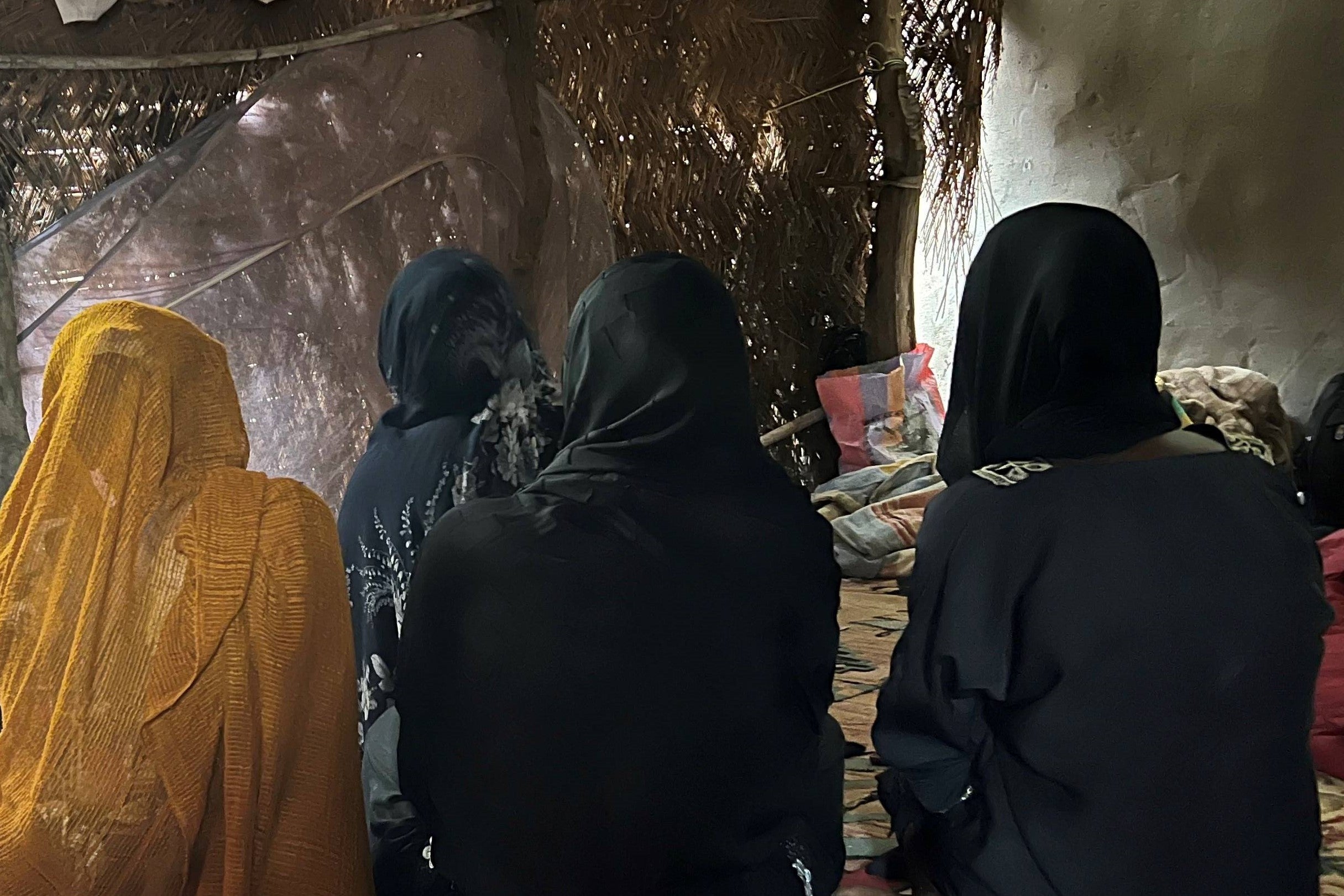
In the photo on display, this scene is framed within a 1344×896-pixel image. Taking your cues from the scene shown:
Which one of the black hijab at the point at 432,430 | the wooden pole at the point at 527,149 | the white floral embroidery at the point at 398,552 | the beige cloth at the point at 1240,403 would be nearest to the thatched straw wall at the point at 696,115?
the wooden pole at the point at 527,149

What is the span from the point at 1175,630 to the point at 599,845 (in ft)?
2.02

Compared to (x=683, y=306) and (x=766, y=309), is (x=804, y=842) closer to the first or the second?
(x=683, y=306)

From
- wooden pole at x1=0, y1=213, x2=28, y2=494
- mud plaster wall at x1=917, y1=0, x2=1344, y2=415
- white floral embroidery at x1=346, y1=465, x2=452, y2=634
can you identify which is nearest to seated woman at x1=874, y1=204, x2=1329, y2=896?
white floral embroidery at x1=346, y1=465, x2=452, y2=634

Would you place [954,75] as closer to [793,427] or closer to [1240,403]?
[793,427]

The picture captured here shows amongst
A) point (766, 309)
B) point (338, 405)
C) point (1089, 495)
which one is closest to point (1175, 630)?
point (1089, 495)

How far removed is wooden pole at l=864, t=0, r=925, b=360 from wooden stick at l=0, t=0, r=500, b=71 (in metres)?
1.52

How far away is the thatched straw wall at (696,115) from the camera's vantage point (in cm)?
200

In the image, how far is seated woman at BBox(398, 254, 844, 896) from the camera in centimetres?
103

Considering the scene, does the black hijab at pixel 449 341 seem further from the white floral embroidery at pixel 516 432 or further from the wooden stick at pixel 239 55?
the wooden stick at pixel 239 55

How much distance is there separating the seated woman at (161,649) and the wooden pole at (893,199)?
279 cm

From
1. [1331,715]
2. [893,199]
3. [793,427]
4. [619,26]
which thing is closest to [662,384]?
[1331,715]

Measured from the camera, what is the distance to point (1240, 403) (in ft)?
9.73

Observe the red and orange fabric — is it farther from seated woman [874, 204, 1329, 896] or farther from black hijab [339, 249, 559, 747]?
black hijab [339, 249, 559, 747]

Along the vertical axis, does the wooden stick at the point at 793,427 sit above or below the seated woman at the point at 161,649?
below
